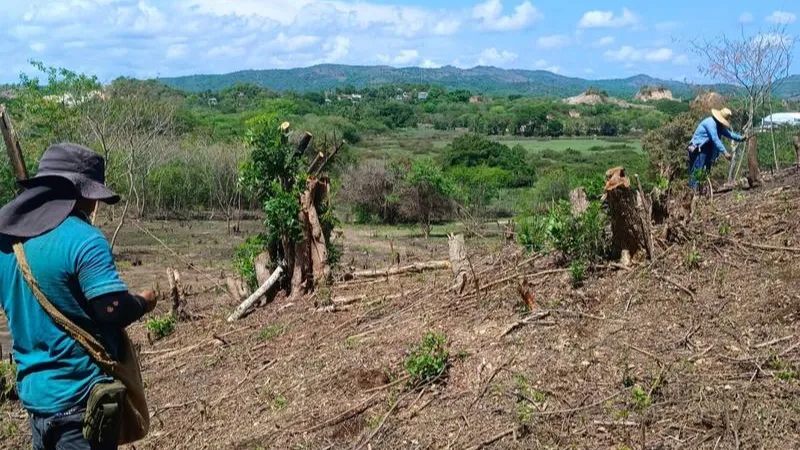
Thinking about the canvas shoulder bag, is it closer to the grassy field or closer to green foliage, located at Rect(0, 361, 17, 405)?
green foliage, located at Rect(0, 361, 17, 405)

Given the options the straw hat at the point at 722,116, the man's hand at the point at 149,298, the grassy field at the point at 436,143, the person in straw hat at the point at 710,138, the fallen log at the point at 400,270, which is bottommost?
the grassy field at the point at 436,143

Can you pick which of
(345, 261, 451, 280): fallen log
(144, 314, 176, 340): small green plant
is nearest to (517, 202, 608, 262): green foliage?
(345, 261, 451, 280): fallen log

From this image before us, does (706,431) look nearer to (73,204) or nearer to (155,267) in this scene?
(73,204)

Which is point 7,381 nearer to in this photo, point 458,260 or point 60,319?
point 458,260

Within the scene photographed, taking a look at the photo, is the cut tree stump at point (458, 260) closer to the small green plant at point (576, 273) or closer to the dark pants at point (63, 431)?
the small green plant at point (576, 273)

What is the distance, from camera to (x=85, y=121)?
23.3 metres

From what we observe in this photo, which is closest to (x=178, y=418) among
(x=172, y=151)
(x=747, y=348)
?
(x=747, y=348)

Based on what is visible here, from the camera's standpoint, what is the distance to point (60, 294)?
3072 mm

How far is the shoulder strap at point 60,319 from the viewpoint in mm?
3062

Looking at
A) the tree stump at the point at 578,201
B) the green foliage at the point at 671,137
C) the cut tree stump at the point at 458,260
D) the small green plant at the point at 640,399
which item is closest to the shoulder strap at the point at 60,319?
the small green plant at the point at 640,399

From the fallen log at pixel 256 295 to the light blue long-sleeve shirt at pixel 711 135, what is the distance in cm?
521

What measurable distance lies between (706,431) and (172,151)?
33868 mm

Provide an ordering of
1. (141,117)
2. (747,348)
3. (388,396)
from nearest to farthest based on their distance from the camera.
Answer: (747,348), (388,396), (141,117)

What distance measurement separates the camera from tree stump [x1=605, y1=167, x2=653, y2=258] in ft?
20.5
